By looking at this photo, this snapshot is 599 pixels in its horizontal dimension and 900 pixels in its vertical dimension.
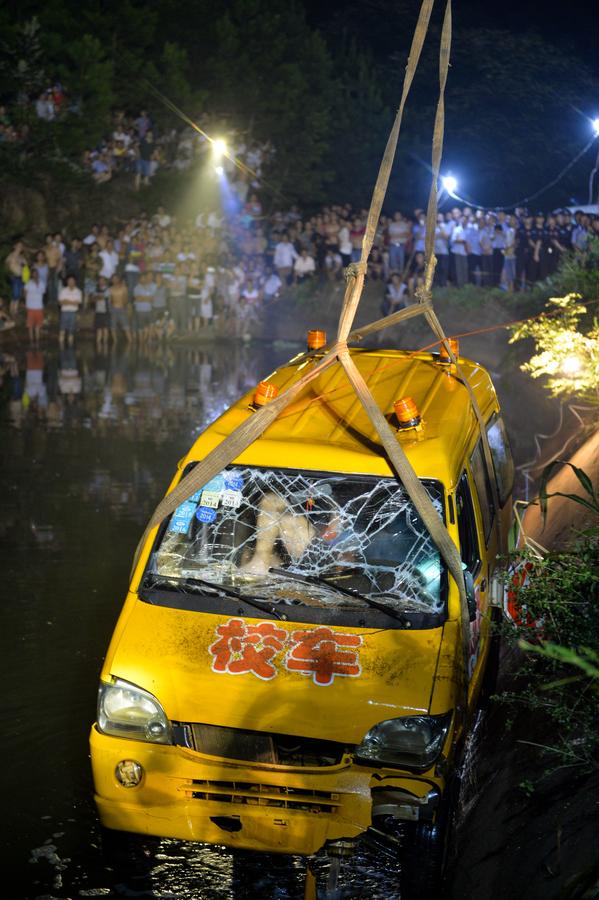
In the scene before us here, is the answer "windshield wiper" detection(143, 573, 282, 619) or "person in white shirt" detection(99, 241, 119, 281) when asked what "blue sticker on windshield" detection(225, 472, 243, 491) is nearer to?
"windshield wiper" detection(143, 573, 282, 619)

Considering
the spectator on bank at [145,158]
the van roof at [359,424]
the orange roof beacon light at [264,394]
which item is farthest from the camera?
the spectator on bank at [145,158]

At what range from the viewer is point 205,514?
5672 millimetres

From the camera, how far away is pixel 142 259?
1084 inches

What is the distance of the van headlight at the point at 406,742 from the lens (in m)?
4.62

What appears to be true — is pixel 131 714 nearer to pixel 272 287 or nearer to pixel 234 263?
pixel 272 287

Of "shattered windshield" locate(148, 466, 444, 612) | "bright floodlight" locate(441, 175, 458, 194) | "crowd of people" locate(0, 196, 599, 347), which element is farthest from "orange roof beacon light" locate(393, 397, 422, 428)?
"bright floodlight" locate(441, 175, 458, 194)

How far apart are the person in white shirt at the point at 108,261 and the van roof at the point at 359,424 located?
2099cm

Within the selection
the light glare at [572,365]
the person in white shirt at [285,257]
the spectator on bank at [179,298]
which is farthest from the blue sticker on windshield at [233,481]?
the person in white shirt at [285,257]

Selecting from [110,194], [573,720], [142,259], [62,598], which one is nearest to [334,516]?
[573,720]

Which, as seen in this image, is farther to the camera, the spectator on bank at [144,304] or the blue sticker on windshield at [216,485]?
the spectator on bank at [144,304]

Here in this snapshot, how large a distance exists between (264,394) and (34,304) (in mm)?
20497

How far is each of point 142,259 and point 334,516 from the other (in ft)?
75.2

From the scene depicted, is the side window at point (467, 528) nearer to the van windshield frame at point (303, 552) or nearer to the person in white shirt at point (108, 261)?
the van windshield frame at point (303, 552)

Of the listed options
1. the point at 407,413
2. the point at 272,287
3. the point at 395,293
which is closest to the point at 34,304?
the point at 272,287
